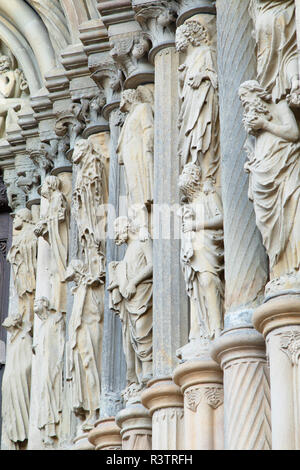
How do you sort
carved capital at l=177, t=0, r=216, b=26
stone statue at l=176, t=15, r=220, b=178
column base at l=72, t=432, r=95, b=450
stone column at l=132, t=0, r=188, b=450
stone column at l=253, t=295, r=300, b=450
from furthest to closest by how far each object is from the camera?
column base at l=72, t=432, r=95, b=450, carved capital at l=177, t=0, r=216, b=26, stone statue at l=176, t=15, r=220, b=178, stone column at l=132, t=0, r=188, b=450, stone column at l=253, t=295, r=300, b=450

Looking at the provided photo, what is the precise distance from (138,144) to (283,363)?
4.10 meters

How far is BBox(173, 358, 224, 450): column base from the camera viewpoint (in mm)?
9695

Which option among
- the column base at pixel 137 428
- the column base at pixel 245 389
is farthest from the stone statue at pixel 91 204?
the column base at pixel 245 389

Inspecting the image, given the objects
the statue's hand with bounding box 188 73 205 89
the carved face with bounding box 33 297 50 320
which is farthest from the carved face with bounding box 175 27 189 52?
the carved face with bounding box 33 297 50 320

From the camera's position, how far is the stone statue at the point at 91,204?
13.0 m

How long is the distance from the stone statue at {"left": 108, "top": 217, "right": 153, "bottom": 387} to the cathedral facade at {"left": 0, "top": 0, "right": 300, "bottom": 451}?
17 mm

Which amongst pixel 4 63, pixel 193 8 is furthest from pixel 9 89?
pixel 193 8

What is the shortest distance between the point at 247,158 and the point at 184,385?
171cm

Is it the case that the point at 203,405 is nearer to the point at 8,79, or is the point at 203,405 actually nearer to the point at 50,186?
the point at 50,186

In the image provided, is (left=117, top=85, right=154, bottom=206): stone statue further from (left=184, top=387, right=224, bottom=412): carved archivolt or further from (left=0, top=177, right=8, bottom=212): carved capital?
(left=0, top=177, right=8, bottom=212): carved capital

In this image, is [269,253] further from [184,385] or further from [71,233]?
[71,233]

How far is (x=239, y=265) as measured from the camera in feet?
31.1

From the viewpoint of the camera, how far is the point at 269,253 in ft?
29.3

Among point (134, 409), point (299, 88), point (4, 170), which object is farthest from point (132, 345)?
point (4, 170)
